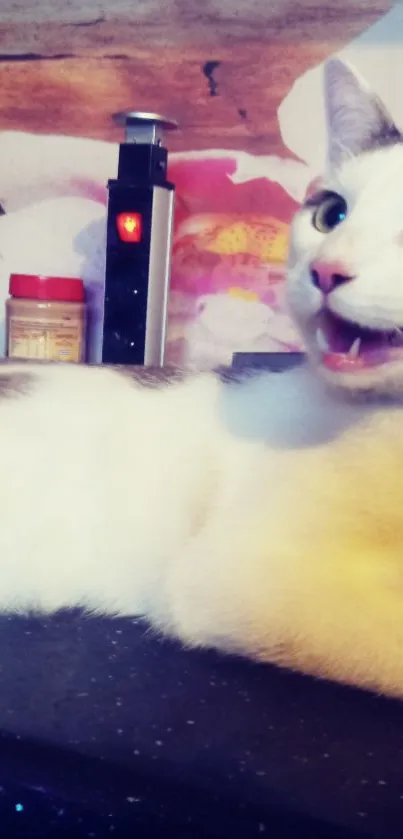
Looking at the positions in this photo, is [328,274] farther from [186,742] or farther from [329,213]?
[186,742]

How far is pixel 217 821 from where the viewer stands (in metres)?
0.37

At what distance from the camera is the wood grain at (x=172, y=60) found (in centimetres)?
78

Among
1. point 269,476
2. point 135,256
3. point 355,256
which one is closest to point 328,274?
point 355,256

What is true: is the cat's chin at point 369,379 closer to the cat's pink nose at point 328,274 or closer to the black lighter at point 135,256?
the cat's pink nose at point 328,274

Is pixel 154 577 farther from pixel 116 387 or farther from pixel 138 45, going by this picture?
pixel 138 45

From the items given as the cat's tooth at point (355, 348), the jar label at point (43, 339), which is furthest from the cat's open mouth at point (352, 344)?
the jar label at point (43, 339)

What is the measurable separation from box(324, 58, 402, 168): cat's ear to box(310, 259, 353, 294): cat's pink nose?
0.11 meters

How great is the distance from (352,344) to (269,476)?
0.10 metres

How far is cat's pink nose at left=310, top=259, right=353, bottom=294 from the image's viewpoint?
1.81ft

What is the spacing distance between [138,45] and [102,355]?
0.31m

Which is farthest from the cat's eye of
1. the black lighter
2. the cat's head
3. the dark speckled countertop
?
the dark speckled countertop

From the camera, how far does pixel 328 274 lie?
0.56 metres

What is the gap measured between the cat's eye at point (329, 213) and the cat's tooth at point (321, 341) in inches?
3.0

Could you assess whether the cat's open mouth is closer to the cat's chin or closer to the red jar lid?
the cat's chin
